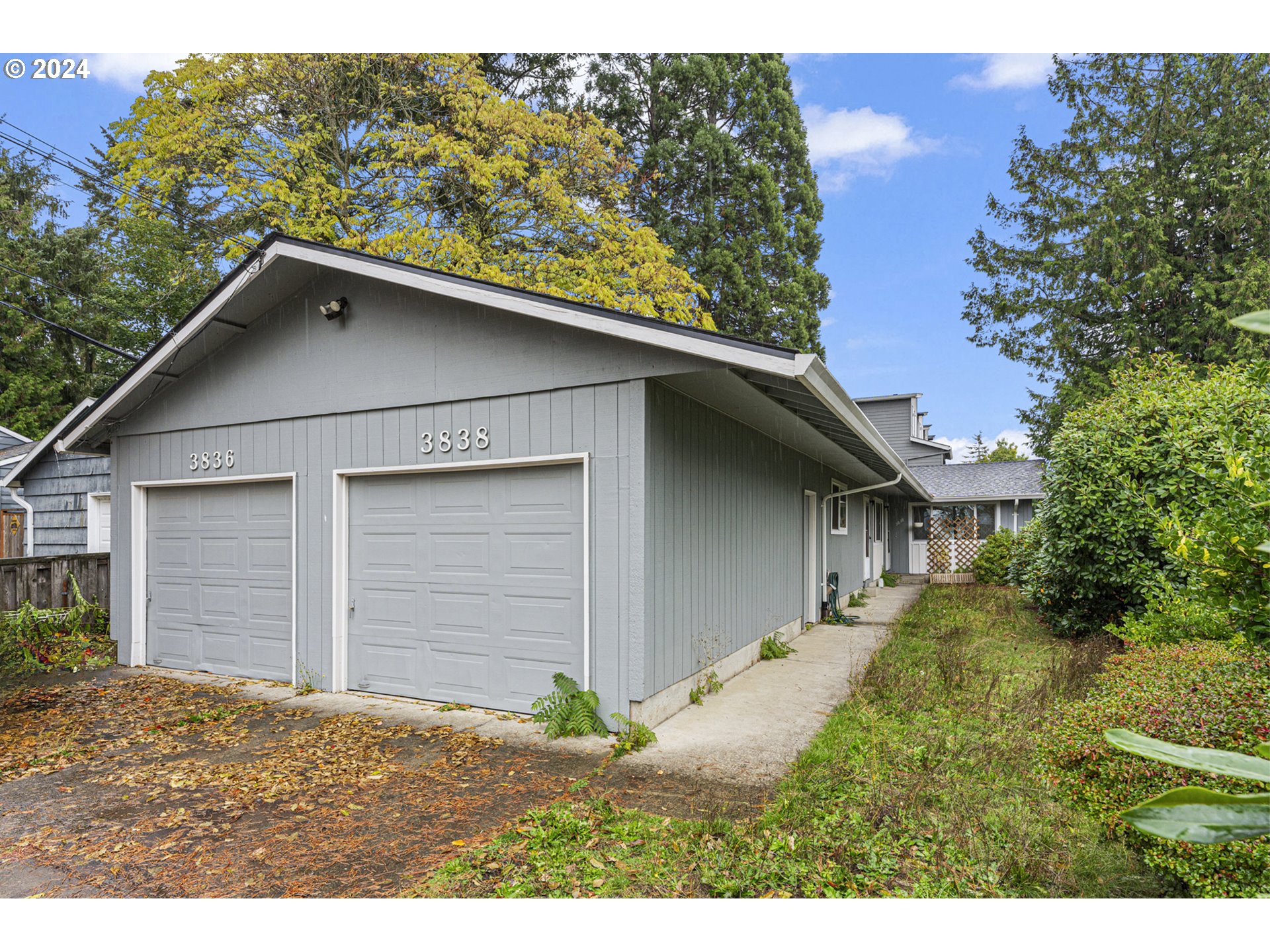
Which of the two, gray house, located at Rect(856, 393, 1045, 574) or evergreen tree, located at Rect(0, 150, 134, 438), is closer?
evergreen tree, located at Rect(0, 150, 134, 438)

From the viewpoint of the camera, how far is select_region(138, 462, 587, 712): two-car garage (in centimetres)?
523

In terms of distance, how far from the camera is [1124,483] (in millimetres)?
6770

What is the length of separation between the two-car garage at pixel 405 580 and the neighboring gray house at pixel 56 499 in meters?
4.23

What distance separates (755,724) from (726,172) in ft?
54.5

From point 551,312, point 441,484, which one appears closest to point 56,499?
point 441,484

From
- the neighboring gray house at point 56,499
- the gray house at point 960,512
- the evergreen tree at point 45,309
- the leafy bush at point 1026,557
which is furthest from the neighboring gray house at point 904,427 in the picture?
the evergreen tree at point 45,309

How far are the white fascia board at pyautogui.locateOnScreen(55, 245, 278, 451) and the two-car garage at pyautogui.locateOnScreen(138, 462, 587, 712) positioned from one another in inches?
36.8

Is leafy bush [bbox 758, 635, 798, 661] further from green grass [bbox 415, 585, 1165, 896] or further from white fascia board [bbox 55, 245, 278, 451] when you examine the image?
white fascia board [bbox 55, 245, 278, 451]

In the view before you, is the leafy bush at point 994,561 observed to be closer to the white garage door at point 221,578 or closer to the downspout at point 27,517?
the white garage door at point 221,578

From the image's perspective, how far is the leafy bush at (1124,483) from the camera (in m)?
6.66

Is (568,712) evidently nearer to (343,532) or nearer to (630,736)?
(630,736)

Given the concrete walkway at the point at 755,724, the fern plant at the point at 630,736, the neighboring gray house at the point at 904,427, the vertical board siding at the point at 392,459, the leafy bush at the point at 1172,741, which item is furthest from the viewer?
the neighboring gray house at the point at 904,427

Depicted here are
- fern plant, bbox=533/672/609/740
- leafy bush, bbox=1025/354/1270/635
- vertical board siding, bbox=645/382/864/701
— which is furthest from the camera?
leafy bush, bbox=1025/354/1270/635

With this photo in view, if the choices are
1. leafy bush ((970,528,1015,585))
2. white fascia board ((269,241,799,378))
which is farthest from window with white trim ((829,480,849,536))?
white fascia board ((269,241,799,378))
